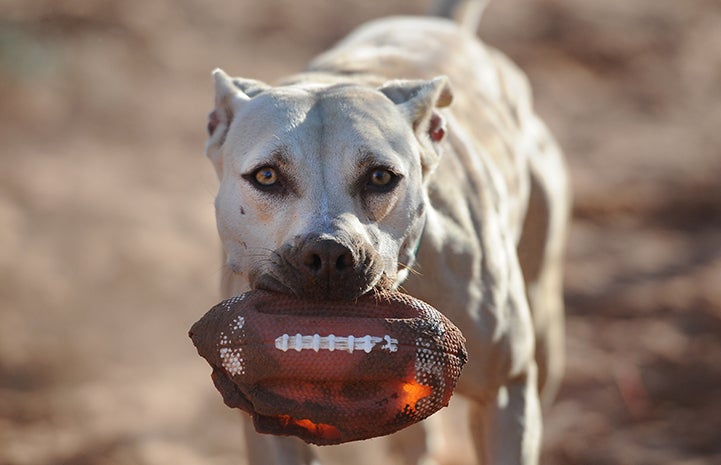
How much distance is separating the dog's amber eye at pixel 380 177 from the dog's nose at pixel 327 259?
15.4 inches

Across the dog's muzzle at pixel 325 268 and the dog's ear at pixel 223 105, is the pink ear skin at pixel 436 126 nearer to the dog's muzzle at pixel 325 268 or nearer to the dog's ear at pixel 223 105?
the dog's ear at pixel 223 105

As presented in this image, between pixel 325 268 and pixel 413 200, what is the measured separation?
566 millimetres

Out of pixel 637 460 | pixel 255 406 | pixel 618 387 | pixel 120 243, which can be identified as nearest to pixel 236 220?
pixel 255 406

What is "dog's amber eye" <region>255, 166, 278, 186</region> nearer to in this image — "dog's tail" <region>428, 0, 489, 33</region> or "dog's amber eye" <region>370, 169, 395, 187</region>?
"dog's amber eye" <region>370, 169, 395, 187</region>

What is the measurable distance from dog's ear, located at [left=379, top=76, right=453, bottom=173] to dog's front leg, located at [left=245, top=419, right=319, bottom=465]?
1.02 meters

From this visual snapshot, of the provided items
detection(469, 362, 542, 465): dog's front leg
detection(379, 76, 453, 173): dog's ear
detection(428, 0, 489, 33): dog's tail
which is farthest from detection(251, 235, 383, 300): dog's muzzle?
detection(428, 0, 489, 33): dog's tail

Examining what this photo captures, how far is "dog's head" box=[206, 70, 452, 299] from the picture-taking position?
11.0ft

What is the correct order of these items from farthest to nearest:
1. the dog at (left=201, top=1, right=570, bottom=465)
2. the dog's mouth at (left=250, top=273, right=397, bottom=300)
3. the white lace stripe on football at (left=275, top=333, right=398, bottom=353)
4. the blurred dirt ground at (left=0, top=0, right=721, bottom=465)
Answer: the blurred dirt ground at (left=0, top=0, right=721, bottom=465)
the dog at (left=201, top=1, right=570, bottom=465)
the dog's mouth at (left=250, top=273, right=397, bottom=300)
the white lace stripe on football at (left=275, top=333, right=398, bottom=353)

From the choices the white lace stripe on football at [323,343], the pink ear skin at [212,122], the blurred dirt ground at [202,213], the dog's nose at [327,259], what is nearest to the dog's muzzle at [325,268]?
the dog's nose at [327,259]

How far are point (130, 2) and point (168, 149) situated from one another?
7.55 feet

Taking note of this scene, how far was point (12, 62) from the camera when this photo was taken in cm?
1016

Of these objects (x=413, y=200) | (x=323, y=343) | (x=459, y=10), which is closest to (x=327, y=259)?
(x=323, y=343)

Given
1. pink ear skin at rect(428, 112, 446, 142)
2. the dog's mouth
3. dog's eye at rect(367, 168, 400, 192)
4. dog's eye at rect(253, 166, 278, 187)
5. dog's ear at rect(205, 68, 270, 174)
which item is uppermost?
dog's ear at rect(205, 68, 270, 174)

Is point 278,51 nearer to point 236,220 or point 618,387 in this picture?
point 618,387
